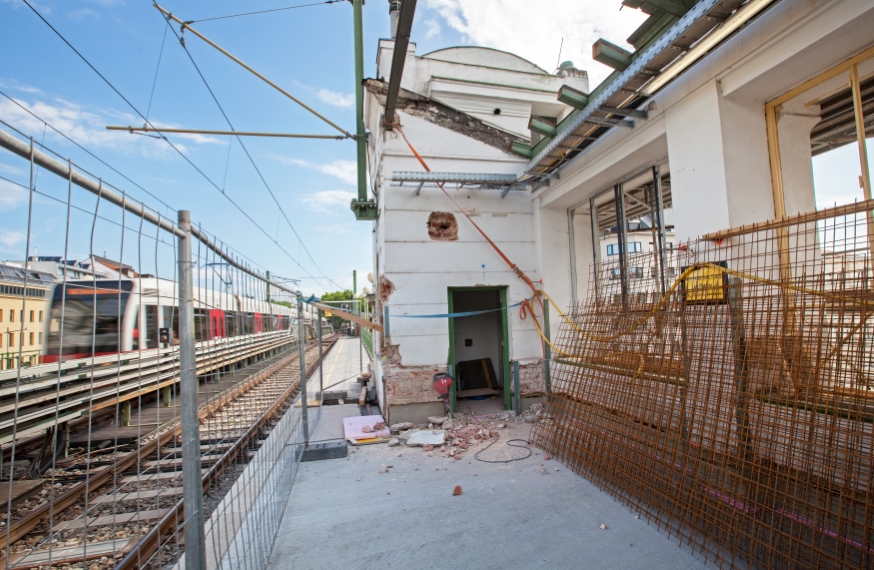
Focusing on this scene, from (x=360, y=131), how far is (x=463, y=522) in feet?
23.5

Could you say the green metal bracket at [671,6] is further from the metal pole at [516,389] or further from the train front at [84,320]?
the metal pole at [516,389]

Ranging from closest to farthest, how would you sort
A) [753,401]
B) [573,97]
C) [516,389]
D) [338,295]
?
1. [753,401]
2. [573,97]
3. [516,389]
4. [338,295]

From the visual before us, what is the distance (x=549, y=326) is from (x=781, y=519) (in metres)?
4.87

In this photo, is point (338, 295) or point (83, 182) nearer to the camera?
point (83, 182)

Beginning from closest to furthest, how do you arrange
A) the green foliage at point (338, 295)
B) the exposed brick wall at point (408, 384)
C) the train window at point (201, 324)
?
the train window at point (201, 324) < the exposed brick wall at point (408, 384) < the green foliage at point (338, 295)

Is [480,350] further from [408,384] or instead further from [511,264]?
[408,384]

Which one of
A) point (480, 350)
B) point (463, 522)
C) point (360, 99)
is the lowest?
point (463, 522)

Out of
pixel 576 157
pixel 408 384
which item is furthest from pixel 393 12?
pixel 408 384

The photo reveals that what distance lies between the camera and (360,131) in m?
8.49

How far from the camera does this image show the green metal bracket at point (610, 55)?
4.25 meters

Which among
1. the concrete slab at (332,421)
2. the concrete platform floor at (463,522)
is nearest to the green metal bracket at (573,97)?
the concrete platform floor at (463,522)

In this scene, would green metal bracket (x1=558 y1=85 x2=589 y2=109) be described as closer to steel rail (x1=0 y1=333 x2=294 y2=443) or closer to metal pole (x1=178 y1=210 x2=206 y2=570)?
steel rail (x1=0 y1=333 x2=294 y2=443)

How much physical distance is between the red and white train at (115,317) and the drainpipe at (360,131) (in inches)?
239

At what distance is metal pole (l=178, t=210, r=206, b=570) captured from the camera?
1.95m
